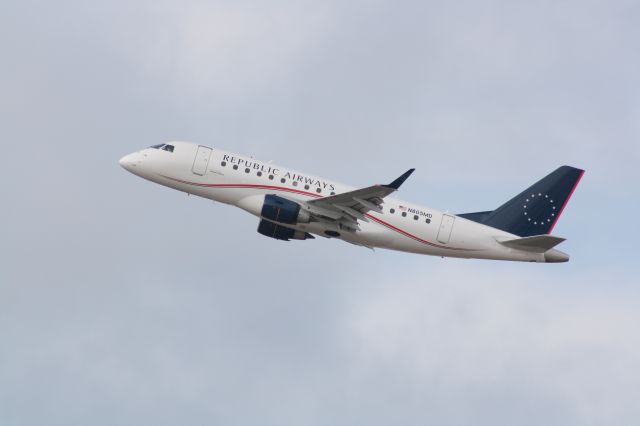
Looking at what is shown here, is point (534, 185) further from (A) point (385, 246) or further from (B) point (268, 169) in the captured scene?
(B) point (268, 169)

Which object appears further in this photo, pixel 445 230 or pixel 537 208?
pixel 537 208

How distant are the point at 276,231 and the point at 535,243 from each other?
1713 centimetres

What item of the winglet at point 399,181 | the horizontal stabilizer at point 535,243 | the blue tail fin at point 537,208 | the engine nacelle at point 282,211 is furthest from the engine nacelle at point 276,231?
the horizontal stabilizer at point 535,243

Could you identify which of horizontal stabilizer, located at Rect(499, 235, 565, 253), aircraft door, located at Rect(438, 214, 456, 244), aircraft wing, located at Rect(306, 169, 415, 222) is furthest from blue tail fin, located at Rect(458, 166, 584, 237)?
aircraft wing, located at Rect(306, 169, 415, 222)

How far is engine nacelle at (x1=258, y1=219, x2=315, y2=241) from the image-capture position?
68.0m

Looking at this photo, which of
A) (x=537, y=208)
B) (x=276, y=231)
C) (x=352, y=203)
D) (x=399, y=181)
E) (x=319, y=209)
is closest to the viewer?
(x=399, y=181)

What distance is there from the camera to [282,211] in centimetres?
6550

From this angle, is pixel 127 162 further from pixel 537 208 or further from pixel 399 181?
pixel 537 208

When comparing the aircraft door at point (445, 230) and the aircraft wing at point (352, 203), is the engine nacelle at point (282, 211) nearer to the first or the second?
the aircraft wing at point (352, 203)

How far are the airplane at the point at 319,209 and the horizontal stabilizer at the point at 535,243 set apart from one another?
65 millimetres

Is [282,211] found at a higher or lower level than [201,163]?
lower

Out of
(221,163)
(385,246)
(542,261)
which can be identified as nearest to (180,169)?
(221,163)

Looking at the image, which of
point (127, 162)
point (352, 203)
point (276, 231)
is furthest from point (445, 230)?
point (127, 162)

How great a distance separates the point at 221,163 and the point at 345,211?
343 inches
